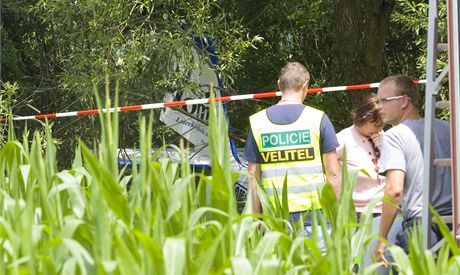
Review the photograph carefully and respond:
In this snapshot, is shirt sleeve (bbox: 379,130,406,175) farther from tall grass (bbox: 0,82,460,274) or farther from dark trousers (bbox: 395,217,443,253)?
tall grass (bbox: 0,82,460,274)

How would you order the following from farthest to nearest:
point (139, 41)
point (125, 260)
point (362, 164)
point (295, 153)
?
point (139, 41) → point (362, 164) → point (295, 153) → point (125, 260)

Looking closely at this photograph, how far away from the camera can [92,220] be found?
3.01 metres

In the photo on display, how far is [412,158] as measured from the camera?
5.10 metres

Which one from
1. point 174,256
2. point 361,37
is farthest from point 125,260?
point 361,37

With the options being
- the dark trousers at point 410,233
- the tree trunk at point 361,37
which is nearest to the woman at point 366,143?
the dark trousers at point 410,233

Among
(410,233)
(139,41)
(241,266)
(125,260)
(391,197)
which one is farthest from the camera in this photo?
(139,41)

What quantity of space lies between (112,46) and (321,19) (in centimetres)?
396

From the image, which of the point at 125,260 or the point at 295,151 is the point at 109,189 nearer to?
the point at 125,260

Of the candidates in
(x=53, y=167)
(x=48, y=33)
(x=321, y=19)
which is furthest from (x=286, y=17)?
(x=53, y=167)

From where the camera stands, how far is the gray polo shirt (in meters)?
4.98

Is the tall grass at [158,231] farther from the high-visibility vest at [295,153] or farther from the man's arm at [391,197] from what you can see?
the high-visibility vest at [295,153]

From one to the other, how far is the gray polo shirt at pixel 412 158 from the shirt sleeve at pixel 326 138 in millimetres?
465

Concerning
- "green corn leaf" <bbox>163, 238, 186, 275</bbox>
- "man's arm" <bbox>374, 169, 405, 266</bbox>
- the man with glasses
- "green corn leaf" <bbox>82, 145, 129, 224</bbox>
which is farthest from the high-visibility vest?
"green corn leaf" <bbox>163, 238, 186, 275</bbox>

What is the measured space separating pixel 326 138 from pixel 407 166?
567 mm
